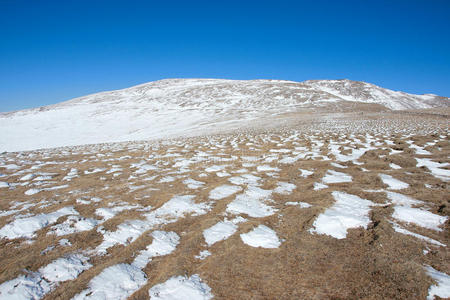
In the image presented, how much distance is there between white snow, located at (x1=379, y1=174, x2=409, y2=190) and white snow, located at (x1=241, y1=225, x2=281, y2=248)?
146 inches

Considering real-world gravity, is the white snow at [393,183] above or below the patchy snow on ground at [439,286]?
above

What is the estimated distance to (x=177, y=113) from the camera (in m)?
51.8

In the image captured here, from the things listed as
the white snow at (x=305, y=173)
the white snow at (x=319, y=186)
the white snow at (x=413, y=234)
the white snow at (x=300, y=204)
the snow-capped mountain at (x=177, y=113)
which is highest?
the snow-capped mountain at (x=177, y=113)

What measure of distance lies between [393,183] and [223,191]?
443 centimetres

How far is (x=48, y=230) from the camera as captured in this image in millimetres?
4207

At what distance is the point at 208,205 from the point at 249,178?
7.45 feet

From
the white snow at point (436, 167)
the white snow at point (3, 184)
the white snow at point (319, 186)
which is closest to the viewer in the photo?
the white snow at point (319, 186)

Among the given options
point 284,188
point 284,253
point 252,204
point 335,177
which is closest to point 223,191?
point 252,204

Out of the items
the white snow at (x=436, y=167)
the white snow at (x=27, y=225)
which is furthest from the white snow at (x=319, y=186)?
the white snow at (x=27, y=225)

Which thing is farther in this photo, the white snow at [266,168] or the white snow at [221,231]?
the white snow at [266,168]

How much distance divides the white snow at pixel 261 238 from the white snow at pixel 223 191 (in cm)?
178

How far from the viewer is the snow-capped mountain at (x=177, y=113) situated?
34.4m

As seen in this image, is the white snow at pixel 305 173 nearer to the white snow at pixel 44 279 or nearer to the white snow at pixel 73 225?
the white snow at pixel 73 225

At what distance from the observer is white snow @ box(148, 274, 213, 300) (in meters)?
2.67
